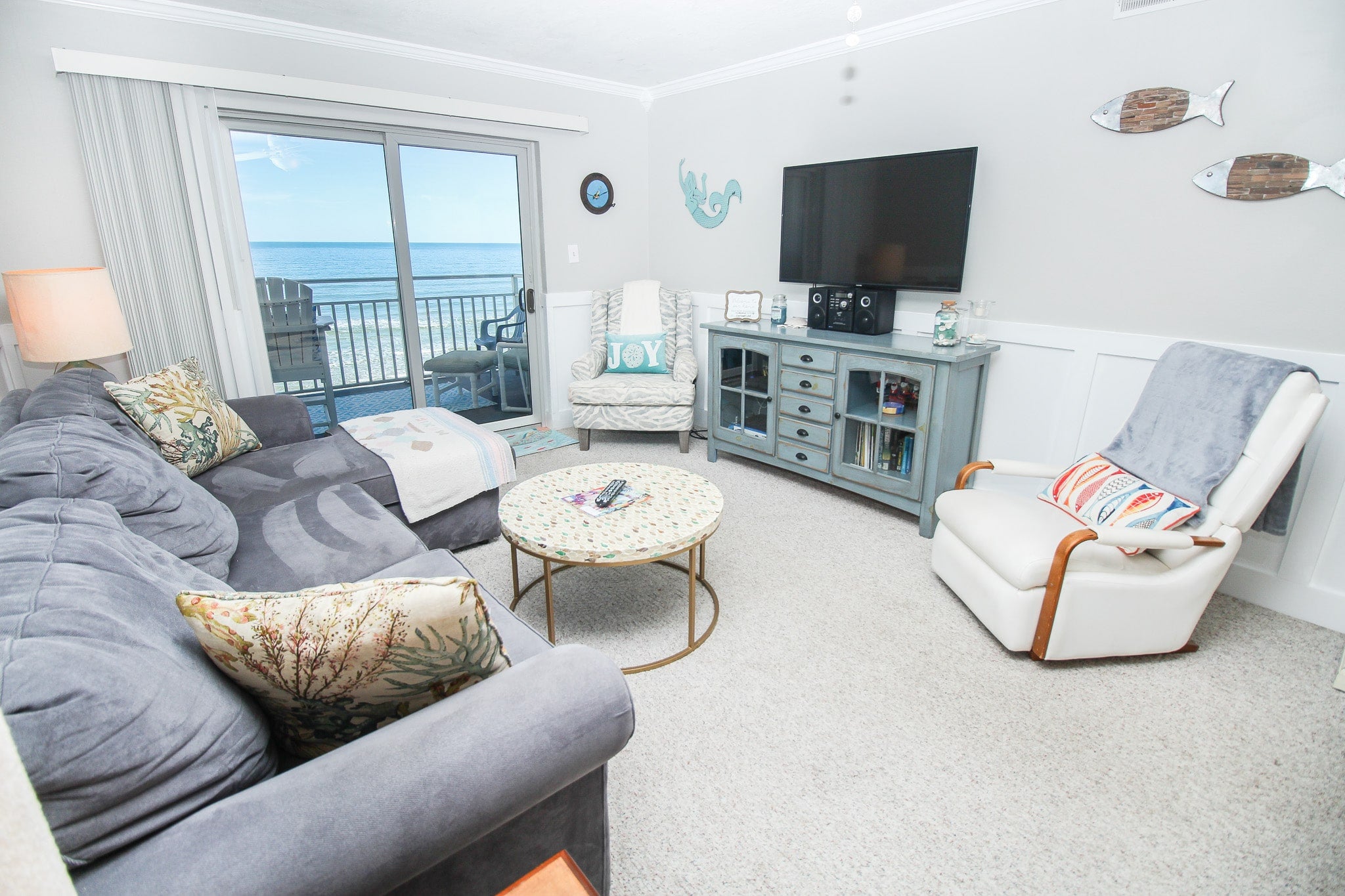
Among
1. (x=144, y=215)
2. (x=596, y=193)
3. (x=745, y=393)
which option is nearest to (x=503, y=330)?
(x=596, y=193)

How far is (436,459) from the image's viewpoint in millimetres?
2555

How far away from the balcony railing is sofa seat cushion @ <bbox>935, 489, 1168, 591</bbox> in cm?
326

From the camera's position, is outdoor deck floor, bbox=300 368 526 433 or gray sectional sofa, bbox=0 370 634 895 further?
outdoor deck floor, bbox=300 368 526 433

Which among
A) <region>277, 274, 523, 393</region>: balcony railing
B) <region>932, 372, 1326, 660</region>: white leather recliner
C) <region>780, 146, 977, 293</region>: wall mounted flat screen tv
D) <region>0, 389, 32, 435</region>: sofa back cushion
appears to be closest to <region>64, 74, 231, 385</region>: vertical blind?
<region>277, 274, 523, 393</region>: balcony railing

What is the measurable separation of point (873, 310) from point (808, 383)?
486mm

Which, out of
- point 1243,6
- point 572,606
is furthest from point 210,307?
point 1243,6

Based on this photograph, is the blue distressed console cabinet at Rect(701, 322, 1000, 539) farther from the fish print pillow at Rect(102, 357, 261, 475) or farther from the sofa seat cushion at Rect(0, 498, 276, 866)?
the sofa seat cushion at Rect(0, 498, 276, 866)

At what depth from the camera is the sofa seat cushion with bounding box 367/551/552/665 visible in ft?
4.57

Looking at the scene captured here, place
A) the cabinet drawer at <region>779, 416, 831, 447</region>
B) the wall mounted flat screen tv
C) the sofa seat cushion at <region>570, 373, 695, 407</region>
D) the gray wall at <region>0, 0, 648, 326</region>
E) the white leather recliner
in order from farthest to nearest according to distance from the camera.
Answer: the sofa seat cushion at <region>570, 373, 695, 407</region> → the cabinet drawer at <region>779, 416, 831, 447</region> → the wall mounted flat screen tv → the gray wall at <region>0, 0, 648, 326</region> → the white leather recliner

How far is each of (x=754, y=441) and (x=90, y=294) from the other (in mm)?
3057

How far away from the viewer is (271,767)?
95 cm

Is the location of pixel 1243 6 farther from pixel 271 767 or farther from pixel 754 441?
pixel 271 767

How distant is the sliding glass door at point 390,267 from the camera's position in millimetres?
3447

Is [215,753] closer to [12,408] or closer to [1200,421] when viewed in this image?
[12,408]
